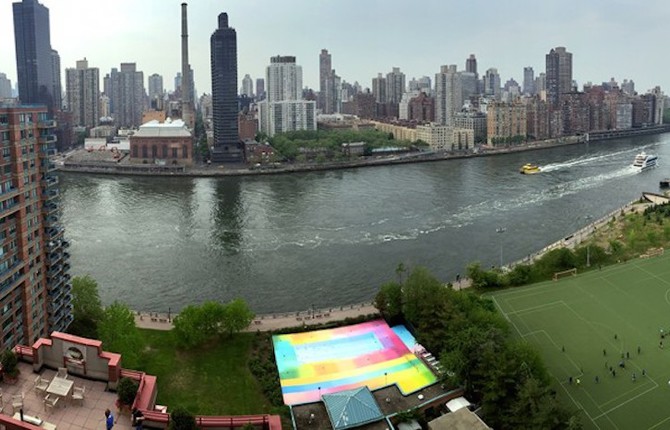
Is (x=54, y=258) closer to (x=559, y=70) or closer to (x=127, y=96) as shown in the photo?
(x=127, y=96)

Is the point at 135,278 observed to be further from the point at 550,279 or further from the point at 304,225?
the point at 550,279

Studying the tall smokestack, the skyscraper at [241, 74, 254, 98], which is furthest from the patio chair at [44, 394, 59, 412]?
the skyscraper at [241, 74, 254, 98]

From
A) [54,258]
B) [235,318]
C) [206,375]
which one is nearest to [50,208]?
[54,258]

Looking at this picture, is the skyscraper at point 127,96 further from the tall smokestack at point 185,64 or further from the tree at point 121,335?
the tree at point 121,335

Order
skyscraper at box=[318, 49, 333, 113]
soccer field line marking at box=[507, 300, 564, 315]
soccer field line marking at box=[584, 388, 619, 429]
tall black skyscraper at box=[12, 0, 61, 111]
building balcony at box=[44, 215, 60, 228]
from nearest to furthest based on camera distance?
soccer field line marking at box=[584, 388, 619, 429] < building balcony at box=[44, 215, 60, 228] < soccer field line marking at box=[507, 300, 564, 315] < tall black skyscraper at box=[12, 0, 61, 111] < skyscraper at box=[318, 49, 333, 113]

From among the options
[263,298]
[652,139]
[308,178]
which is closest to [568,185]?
[308,178]

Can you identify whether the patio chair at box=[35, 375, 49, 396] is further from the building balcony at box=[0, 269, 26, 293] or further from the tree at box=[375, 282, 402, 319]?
the tree at box=[375, 282, 402, 319]

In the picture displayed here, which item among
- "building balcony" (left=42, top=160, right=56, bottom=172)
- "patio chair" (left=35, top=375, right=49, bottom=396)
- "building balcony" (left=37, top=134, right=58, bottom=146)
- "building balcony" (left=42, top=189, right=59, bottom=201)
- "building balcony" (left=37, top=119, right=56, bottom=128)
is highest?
"building balcony" (left=37, top=119, right=56, bottom=128)
